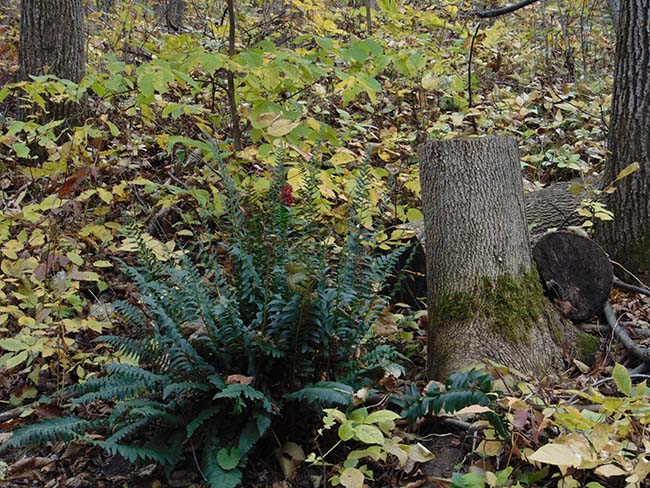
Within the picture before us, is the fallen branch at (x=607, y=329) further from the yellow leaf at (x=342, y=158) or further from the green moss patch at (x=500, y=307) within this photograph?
the yellow leaf at (x=342, y=158)

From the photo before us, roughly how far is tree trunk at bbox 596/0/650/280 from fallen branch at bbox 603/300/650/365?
0.68 meters

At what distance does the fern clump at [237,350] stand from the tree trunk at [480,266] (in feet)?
1.60

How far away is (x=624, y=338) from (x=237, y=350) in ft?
7.35

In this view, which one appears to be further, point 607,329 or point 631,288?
point 631,288

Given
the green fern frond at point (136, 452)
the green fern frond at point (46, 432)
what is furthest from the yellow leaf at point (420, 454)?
the green fern frond at point (46, 432)

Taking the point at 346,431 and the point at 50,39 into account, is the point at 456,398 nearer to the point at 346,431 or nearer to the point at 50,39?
the point at 346,431

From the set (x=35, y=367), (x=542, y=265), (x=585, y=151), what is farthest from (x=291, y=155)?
(x=585, y=151)

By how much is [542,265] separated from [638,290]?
89cm

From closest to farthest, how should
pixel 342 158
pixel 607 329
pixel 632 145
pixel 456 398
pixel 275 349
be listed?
1. pixel 456 398
2. pixel 275 349
3. pixel 607 329
4. pixel 342 158
5. pixel 632 145

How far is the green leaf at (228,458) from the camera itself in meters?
2.17

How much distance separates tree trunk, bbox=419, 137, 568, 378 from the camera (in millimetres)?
2963

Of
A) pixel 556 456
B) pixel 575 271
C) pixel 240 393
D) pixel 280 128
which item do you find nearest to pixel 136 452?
pixel 240 393

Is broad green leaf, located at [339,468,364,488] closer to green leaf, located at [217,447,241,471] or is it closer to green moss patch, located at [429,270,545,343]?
green leaf, located at [217,447,241,471]

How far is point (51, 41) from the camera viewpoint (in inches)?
221
